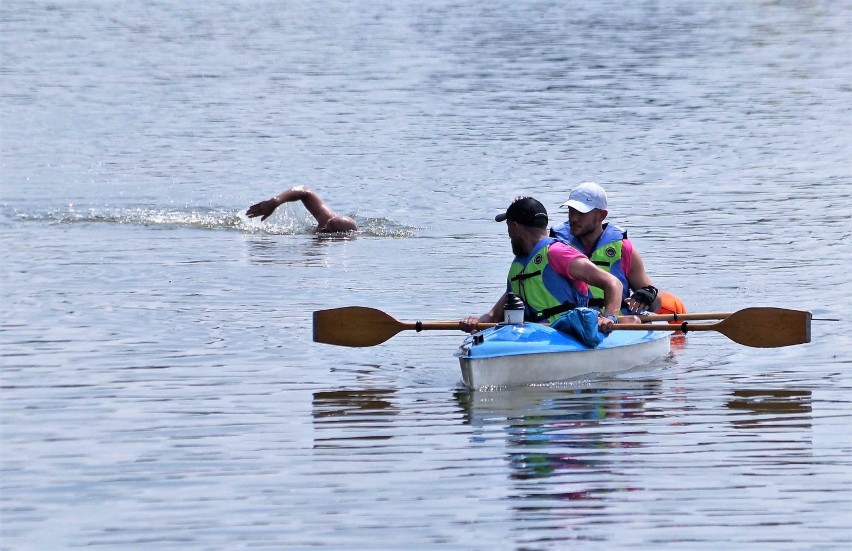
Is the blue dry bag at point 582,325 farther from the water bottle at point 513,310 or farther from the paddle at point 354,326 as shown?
the paddle at point 354,326

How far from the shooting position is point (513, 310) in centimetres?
1362

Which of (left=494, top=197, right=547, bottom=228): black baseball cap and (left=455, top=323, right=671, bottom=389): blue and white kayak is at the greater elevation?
(left=494, top=197, right=547, bottom=228): black baseball cap

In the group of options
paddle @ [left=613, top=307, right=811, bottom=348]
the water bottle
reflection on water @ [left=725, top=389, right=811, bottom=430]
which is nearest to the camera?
reflection on water @ [left=725, top=389, right=811, bottom=430]

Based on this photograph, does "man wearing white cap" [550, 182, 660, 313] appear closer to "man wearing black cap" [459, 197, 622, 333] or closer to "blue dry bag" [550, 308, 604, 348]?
"man wearing black cap" [459, 197, 622, 333]

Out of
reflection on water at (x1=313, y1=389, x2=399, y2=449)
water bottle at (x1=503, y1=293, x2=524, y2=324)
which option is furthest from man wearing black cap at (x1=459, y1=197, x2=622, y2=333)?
reflection on water at (x1=313, y1=389, x2=399, y2=449)

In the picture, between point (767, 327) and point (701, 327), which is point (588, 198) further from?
point (767, 327)

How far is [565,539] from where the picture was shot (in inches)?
381

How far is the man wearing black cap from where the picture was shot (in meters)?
13.7

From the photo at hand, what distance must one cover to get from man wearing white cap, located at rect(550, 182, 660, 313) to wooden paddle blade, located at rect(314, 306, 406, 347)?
1.62m

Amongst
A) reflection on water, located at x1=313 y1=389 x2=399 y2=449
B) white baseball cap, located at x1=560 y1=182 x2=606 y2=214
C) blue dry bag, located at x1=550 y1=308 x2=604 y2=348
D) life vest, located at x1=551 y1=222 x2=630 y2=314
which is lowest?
reflection on water, located at x1=313 y1=389 x2=399 y2=449

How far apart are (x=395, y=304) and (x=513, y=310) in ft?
14.1

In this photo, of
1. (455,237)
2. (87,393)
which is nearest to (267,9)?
(455,237)

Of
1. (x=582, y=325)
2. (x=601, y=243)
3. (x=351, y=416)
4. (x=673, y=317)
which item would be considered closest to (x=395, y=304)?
(x=601, y=243)

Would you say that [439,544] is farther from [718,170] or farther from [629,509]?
[718,170]
